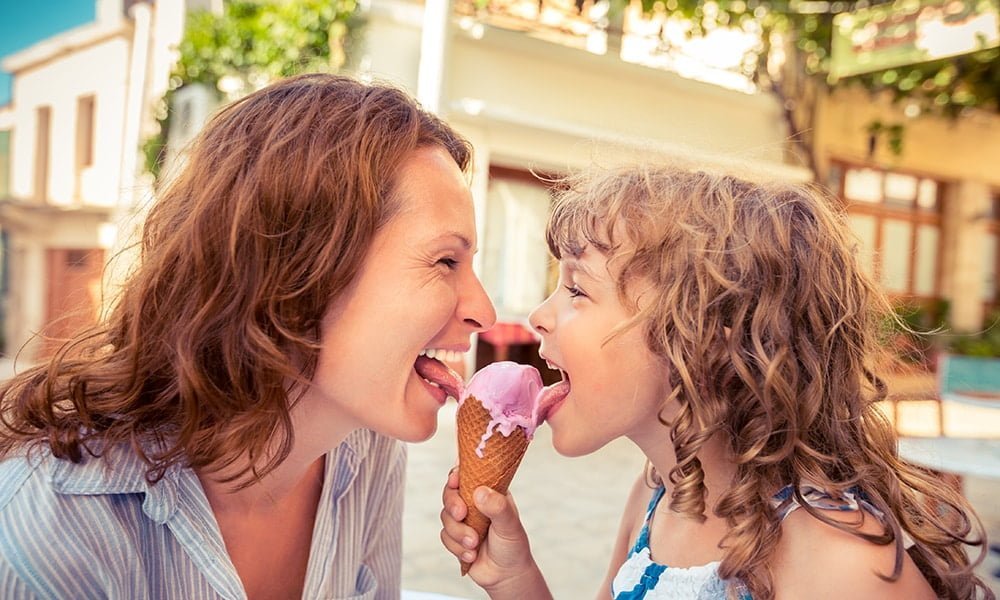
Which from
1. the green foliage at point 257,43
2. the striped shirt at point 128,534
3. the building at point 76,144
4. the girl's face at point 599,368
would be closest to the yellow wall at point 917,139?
the green foliage at point 257,43

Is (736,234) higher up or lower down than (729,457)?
higher up

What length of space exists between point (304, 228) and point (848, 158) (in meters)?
14.3

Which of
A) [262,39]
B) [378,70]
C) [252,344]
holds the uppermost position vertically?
[262,39]

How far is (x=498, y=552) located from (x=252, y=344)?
70 centimetres

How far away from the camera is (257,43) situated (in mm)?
9492

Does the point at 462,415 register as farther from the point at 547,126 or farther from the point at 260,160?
the point at 547,126

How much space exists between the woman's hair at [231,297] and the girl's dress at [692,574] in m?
0.79

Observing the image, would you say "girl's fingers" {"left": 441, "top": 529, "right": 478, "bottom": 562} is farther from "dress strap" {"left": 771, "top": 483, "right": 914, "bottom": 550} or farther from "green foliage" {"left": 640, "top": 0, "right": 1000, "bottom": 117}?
"green foliage" {"left": 640, "top": 0, "right": 1000, "bottom": 117}

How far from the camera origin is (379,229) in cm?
162

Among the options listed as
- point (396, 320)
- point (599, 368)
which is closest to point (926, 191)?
point (599, 368)

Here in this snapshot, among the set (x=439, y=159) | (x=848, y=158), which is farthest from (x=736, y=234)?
(x=848, y=158)

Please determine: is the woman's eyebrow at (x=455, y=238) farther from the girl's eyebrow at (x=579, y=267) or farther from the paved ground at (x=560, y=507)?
the paved ground at (x=560, y=507)

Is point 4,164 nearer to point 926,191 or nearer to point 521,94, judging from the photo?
point 521,94

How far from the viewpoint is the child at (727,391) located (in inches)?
62.4
